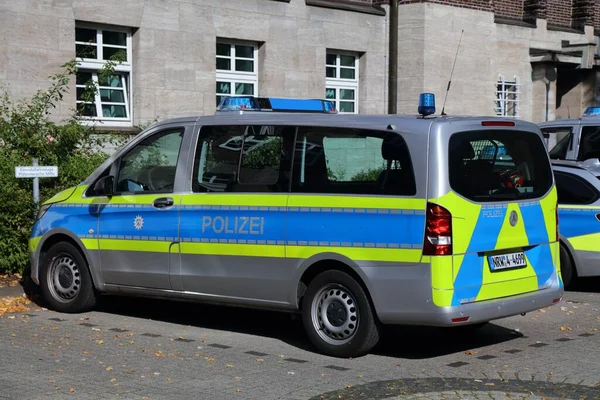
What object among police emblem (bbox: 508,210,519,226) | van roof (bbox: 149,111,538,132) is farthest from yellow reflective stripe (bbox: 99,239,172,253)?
police emblem (bbox: 508,210,519,226)

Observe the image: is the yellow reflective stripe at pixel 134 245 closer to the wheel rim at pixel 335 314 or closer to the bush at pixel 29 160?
the wheel rim at pixel 335 314

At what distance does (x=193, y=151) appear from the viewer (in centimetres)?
966

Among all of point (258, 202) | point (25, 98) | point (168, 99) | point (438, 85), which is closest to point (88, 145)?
point (25, 98)

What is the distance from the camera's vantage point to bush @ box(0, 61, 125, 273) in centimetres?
1248

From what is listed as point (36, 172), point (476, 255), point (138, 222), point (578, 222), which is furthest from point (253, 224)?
point (578, 222)

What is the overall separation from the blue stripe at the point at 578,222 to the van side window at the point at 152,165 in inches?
192

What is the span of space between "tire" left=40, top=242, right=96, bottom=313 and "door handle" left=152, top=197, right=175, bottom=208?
1.19 m

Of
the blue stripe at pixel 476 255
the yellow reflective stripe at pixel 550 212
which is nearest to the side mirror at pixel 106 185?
the blue stripe at pixel 476 255

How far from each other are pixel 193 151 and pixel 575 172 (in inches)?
200

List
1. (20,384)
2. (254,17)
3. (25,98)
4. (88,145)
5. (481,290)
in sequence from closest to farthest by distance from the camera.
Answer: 1. (20,384)
2. (481,290)
3. (88,145)
4. (25,98)
5. (254,17)

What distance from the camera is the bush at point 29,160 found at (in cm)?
1248

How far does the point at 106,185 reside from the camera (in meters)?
10.1

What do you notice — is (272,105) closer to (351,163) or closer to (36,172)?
(351,163)

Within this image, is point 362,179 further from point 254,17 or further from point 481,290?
point 254,17
